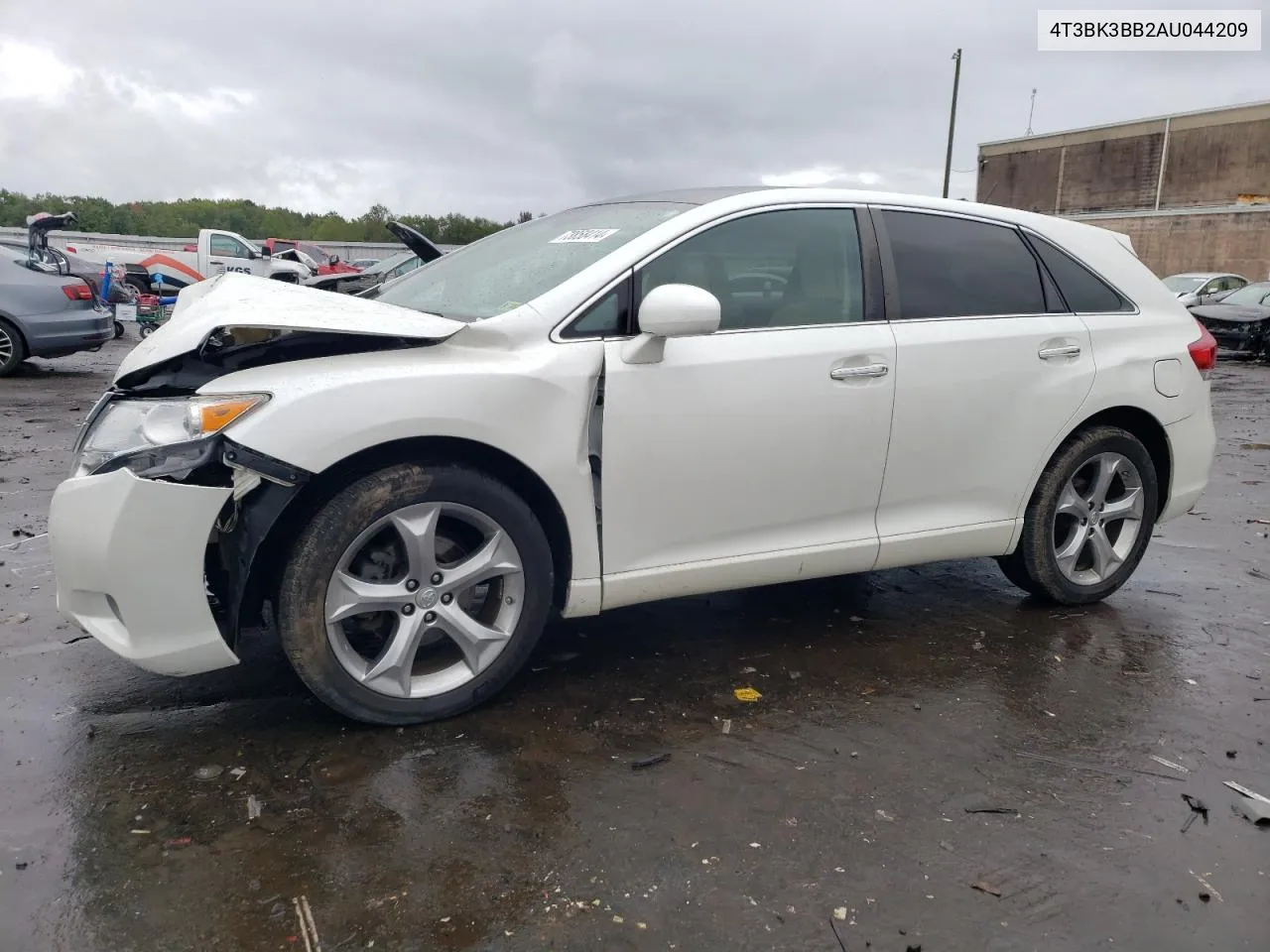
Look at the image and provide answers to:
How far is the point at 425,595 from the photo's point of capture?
295 centimetres

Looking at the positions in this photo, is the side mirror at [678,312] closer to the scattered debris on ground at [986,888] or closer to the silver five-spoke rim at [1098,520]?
the scattered debris on ground at [986,888]

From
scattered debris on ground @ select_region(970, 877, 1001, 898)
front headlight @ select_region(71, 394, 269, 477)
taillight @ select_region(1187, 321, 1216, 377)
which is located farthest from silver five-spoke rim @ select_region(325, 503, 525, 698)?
taillight @ select_region(1187, 321, 1216, 377)

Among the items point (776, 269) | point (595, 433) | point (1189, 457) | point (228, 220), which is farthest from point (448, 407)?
point (228, 220)

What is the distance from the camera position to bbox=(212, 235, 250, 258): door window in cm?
2284

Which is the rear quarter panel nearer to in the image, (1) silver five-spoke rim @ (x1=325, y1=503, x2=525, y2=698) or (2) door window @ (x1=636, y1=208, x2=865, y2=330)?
(2) door window @ (x1=636, y1=208, x2=865, y2=330)

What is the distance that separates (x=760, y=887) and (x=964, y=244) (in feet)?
8.90

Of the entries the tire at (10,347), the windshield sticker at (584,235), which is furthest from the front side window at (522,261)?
the tire at (10,347)

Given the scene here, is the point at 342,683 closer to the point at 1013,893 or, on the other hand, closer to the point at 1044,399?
the point at 1013,893

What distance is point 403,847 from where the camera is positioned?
2.45 m

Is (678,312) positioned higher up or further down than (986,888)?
higher up

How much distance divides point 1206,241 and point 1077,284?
43220mm

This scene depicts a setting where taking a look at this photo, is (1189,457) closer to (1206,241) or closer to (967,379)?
(967,379)

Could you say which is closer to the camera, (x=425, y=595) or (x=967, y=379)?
(x=425, y=595)

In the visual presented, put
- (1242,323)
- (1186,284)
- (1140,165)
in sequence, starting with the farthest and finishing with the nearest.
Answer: (1140,165), (1186,284), (1242,323)
